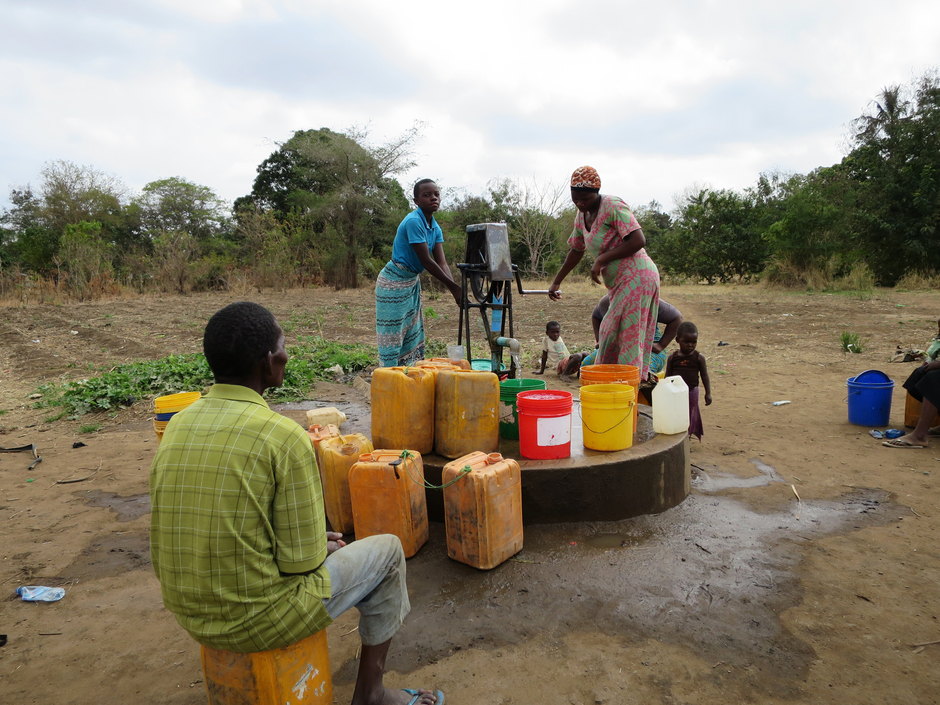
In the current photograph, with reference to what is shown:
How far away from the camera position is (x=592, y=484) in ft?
10.1

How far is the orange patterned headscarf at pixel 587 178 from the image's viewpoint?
3.87 m

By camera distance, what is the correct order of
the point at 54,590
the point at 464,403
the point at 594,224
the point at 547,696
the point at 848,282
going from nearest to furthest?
1. the point at 547,696
2. the point at 54,590
3. the point at 464,403
4. the point at 594,224
5. the point at 848,282

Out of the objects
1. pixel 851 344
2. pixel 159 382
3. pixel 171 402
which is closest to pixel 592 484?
pixel 171 402

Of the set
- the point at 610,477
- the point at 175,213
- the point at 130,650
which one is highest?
the point at 175,213

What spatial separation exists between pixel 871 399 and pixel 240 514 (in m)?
5.10

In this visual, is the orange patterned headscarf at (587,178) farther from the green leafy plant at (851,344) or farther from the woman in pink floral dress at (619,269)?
the green leafy plant at (851,344)

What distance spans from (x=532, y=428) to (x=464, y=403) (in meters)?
0.40

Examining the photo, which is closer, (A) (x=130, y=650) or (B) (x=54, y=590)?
(A) (x=130, y=650)

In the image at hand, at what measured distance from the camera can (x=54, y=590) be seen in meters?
2.78

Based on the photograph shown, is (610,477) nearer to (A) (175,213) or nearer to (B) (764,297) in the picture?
(B) (764,297)

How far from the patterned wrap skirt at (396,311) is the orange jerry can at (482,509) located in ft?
5.95

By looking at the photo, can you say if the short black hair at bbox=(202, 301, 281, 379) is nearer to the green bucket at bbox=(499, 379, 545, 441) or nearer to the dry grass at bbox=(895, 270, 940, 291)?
the green bucket at bbox=(499, 379, 545, 441)

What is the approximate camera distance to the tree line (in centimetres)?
1694

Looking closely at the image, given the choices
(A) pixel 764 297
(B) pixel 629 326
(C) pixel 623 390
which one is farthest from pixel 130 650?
(A) pixel 764 297
